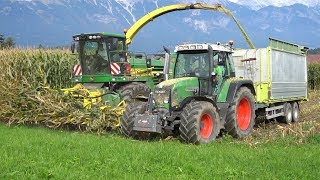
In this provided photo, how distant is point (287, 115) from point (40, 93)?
8.44 metres

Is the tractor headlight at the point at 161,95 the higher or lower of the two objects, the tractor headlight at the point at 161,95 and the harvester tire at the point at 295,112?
the higher

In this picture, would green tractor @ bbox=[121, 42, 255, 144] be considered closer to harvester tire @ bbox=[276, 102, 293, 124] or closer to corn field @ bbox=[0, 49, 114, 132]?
corn field @ bbox=[0, 49, 114, 132]

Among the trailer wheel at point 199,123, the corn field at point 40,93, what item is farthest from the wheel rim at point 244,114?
the corn field at point 40,93

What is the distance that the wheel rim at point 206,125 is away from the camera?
11.2 meters

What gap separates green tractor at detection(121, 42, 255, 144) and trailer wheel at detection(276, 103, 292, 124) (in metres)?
3.59

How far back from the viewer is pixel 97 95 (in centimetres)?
1391

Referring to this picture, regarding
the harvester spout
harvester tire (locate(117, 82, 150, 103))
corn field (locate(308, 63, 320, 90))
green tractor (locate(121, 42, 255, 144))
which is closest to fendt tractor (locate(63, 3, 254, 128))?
harvester tire (locate(117, 82, 150, 103))

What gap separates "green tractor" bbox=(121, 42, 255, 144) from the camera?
1080cm

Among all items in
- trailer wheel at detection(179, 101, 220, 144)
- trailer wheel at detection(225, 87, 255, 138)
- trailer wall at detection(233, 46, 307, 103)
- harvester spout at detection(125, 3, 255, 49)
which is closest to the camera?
trailer wheel at detection(179, 101, 220, 144)

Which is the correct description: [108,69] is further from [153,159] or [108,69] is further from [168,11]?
[153,159]

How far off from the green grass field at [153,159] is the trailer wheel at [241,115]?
43.2 inches

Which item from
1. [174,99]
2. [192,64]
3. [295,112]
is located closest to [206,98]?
[174,99]

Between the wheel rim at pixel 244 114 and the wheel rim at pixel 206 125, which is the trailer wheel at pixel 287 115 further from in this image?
the wheel rim at pixel 206 125

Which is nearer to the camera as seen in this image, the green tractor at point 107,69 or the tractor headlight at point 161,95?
the tractor headlight at point 161,95
